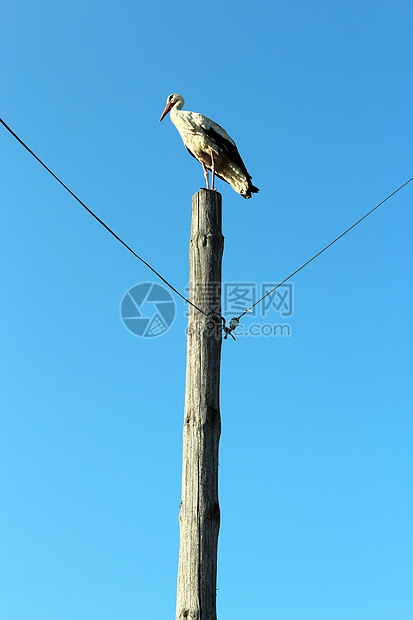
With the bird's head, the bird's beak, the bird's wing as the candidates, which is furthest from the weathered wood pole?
the bird's beak

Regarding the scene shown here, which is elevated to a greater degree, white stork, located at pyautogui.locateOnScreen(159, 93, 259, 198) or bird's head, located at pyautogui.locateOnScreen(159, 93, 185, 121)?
bird's head, located at pyautogui.locateOnScreen(159, 93, 185, 121)

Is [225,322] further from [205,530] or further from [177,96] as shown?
[177,96]

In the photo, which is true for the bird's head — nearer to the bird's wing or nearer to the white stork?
the white stork

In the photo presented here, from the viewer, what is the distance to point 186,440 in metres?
3.64

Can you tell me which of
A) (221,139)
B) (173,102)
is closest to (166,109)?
(173,102)

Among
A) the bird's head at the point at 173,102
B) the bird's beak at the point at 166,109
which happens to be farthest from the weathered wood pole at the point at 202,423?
the bird's beak at the point at 166,109

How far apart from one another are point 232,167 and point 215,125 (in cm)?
44

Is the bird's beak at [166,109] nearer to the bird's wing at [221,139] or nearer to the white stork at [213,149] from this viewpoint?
the white stork at [213,149]

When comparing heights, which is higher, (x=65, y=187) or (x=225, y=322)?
(x=65, y=187)

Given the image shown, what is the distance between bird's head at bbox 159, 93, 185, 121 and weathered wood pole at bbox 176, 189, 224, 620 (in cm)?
269

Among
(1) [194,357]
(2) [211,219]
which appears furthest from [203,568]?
(2) [211,219]

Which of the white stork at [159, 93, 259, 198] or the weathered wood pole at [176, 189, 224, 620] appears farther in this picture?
the white stork at [159, 93, 259, 198]

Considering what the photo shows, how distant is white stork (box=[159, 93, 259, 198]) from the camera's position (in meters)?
5.85

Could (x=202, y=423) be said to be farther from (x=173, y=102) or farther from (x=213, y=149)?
(x=173, y=102)
